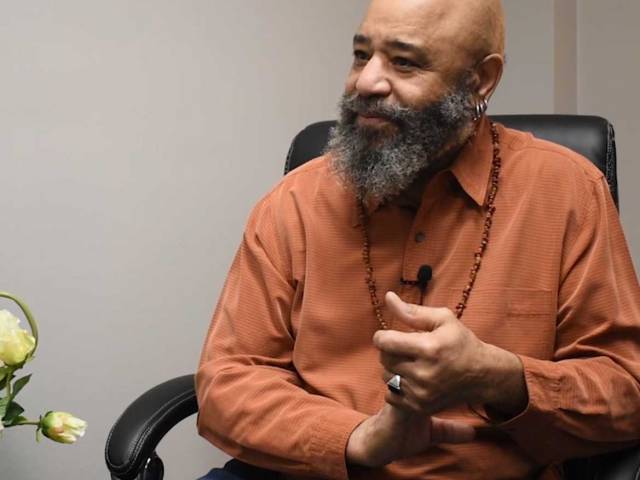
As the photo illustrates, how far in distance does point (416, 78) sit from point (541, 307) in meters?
0.38

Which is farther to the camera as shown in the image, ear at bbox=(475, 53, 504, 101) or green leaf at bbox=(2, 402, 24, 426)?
ear at bbox=(475, 53, 504, 101)

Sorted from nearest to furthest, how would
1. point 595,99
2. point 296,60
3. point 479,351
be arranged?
1. point 479,351
2. point 296,60
3. point 595,99

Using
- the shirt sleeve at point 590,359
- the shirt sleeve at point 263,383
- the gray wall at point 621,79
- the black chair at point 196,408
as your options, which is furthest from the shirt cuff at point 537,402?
the gray wall at point 621,79

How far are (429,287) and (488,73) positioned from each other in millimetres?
352

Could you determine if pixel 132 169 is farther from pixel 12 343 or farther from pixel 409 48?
pixel 12 343

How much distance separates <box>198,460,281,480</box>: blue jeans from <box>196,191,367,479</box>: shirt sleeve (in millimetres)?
38

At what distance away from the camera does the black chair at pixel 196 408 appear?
4.12 ft

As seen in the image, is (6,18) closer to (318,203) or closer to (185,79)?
(185,79)

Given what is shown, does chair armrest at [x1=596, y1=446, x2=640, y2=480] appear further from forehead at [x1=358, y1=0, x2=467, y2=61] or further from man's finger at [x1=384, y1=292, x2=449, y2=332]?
forehead at [x1=358, y1=0, x2=467, y2=61]

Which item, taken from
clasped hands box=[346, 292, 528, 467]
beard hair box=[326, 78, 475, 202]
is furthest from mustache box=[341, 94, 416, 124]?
clasped hands box=[346, 292, 528, 467]

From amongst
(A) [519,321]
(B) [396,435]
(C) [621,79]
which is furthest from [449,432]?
(C) [621,79]

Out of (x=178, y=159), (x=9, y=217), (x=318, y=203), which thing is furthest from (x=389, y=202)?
(x=9, y=217)

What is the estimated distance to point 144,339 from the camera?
1.89 metres

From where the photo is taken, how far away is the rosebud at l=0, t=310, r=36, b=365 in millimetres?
977
